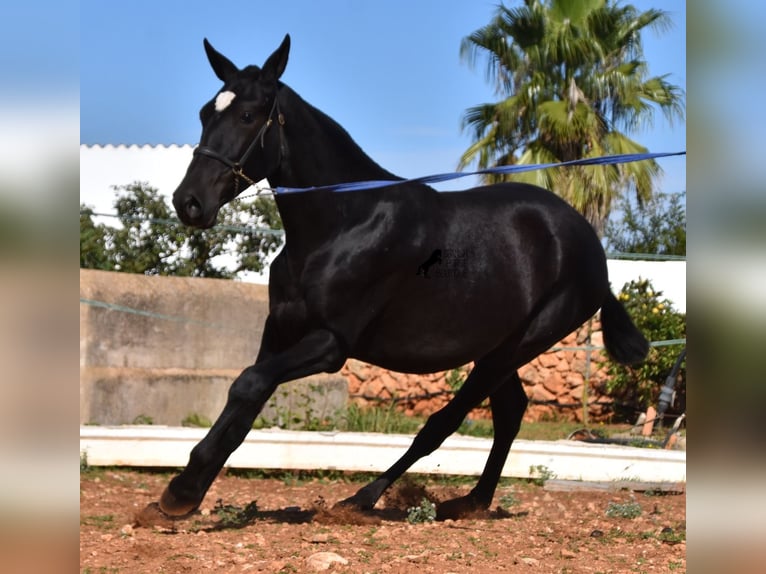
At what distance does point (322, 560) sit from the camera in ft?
13.2

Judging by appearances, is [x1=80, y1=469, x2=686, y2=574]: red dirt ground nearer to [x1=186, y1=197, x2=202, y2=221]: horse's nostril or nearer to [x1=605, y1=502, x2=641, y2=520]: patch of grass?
[x1=605, y1=502, x2=641, y2=520]: patch of grass

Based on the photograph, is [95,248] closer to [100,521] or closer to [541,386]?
[541,386]

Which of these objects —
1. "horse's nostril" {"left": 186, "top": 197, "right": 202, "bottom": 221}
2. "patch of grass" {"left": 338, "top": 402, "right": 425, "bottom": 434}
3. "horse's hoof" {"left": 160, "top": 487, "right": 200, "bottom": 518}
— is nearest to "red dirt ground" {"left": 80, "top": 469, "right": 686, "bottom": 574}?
"horse's hoof" {"left": 160, "top": 487, "right": 200, "bottom": 518}

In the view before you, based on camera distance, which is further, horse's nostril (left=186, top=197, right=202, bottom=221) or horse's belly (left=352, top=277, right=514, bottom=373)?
horse's belly (left=352, top=277, right=514, bottom=373)

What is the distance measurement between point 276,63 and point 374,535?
215cm

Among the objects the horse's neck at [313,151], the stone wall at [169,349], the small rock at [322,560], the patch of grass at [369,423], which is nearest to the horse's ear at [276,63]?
the horse's neck at [313,151]

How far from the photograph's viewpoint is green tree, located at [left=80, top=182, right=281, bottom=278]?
1001 cm

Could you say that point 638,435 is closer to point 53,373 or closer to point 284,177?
point 284,177

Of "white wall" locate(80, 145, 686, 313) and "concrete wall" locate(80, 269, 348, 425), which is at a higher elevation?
"white wall" locate(80, 145, 686, 313)

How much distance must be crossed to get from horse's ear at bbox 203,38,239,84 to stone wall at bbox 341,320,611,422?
6837mm

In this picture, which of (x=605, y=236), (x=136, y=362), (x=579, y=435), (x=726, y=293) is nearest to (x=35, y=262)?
(x=726, y=293)

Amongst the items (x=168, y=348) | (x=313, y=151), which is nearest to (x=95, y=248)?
(x=168, y=348)

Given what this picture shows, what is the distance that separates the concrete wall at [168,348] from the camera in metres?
7.83

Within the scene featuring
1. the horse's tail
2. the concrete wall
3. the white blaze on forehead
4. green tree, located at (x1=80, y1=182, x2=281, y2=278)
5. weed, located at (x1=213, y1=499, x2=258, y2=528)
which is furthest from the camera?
green tree, located at (x1=80, y1=182, x2=281, y2=278)
